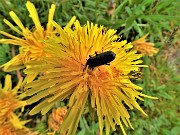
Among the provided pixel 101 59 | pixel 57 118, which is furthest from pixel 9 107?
pixel 101 59

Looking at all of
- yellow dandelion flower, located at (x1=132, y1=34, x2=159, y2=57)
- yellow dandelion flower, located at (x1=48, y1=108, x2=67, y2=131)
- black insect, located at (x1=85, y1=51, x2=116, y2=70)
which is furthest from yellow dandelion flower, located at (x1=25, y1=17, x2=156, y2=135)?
yellow dandelion flower, located at (x1=132, y1=34, x2=159, y2=57)

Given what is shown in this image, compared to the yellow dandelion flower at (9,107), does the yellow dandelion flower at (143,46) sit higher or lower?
higher

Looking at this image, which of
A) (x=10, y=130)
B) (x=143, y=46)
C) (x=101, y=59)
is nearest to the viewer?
(x=101, y=59)

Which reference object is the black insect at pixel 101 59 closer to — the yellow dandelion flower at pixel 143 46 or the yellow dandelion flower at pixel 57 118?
the yellow dandelion flower at pixel 57 118

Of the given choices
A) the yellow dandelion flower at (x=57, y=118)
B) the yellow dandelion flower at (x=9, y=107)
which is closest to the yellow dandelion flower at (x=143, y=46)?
the yellow dandelion flower at (x=57, y=118)

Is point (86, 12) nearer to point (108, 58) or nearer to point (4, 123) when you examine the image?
point (4, 123)

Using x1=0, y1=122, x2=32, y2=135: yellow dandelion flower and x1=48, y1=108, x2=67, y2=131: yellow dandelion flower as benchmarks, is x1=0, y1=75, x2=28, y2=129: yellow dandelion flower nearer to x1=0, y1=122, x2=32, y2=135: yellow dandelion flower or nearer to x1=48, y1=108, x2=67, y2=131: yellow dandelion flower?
x1=0, y1=122, x2=32, y2=135: yellow dandelion flower

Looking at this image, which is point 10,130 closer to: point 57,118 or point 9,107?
point 9,107
